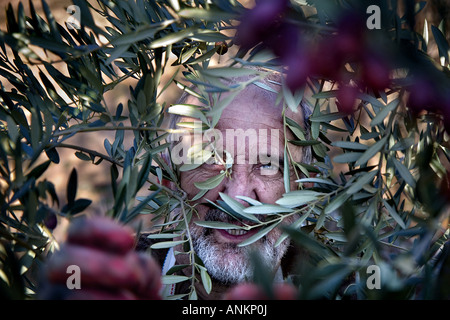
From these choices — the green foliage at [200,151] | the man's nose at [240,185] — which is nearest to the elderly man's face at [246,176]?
the man's nose at [240,185]

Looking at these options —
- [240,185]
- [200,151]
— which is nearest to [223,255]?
[240,185]

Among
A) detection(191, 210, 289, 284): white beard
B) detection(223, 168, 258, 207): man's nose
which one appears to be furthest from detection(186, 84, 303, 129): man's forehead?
detection(191, 210, 289, 284): white beard

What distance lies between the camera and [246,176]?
1.31 metres

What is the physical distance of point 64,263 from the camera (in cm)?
27

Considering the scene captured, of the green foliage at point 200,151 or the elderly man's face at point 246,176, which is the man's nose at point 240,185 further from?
the green foliage at point 200,151

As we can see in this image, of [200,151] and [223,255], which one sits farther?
[223,255]

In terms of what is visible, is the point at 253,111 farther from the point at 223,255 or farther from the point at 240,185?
the point at 223,255

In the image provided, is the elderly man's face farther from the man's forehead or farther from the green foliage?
the green foliage

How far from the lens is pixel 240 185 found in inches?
50.8

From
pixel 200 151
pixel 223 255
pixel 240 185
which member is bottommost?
pixel 223 255

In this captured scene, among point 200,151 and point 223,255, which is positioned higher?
point 200,151

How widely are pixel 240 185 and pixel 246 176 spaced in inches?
1.5
